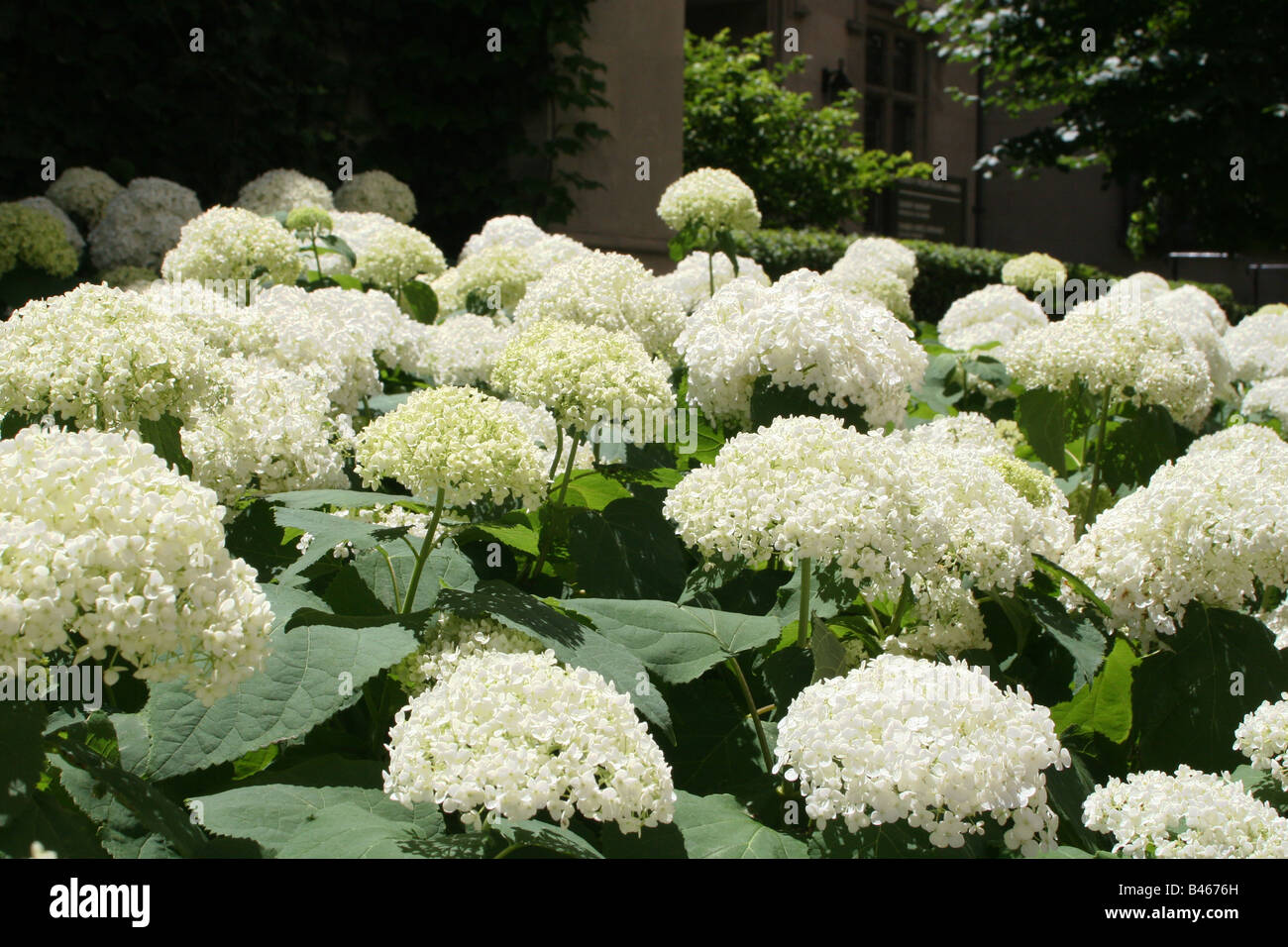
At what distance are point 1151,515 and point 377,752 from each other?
155 centimetres

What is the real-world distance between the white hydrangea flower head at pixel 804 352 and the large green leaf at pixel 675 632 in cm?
56

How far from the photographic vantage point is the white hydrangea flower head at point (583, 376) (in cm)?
223

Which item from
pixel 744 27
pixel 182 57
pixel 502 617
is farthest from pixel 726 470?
pixel 744 27

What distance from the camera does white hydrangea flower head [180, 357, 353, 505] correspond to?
2213 mm

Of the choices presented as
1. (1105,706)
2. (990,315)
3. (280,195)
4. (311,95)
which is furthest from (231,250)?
(311,95)

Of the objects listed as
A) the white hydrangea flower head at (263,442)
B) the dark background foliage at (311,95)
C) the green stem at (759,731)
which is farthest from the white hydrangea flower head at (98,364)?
the dark background foliage at (311,95)

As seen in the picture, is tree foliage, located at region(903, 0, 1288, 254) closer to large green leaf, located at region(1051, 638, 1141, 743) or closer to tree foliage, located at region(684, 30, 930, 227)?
tree foliage, located at region(684, 30, 930, 227)

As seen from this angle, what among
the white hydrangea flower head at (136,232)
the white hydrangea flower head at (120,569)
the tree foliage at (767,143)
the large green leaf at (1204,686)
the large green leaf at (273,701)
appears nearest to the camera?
the white hydrangea flower head at (120,569)

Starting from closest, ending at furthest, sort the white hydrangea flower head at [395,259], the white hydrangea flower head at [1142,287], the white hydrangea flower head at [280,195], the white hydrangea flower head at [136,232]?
1. the white hydrangea flower head at [395,259]
2. the white hydrangea flower head at [136,232]
3. the white hydrangea flower head at [1142,287]
4. the white hydrangea flower head at [280,195]

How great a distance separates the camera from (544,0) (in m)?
8.23

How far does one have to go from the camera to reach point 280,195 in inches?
219

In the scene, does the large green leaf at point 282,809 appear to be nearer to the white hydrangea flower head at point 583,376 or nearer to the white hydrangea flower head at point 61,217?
the white hydrangea flower head at point 583,376

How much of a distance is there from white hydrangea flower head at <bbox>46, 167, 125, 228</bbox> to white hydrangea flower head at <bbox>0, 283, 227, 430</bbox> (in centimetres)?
381
